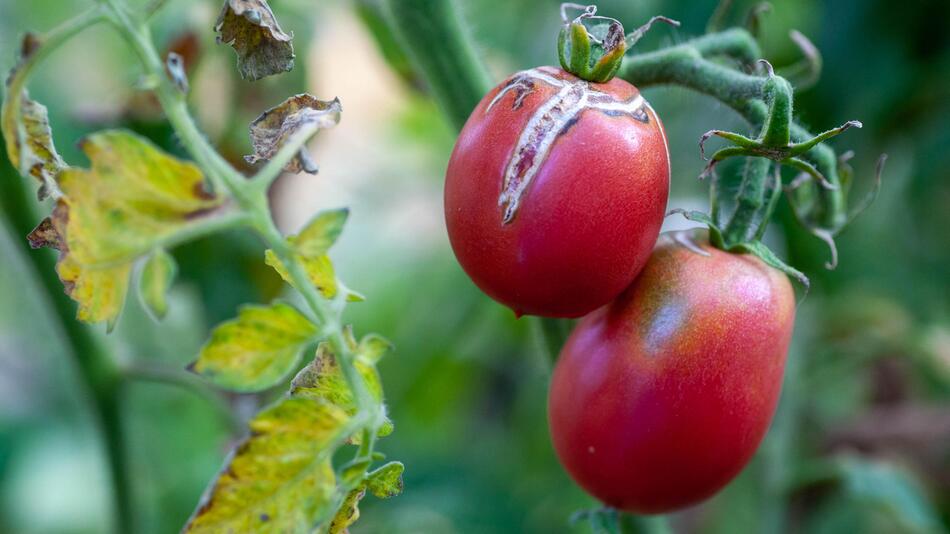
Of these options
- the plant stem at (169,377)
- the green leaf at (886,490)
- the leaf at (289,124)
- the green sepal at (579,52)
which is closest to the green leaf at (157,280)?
the leaf at (289,124)

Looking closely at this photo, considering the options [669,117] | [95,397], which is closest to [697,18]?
[669,117]

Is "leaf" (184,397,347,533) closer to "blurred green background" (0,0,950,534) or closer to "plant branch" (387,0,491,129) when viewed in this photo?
"plant branch" (387,0,491,129)

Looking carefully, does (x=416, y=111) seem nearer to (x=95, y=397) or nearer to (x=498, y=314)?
(x=498, y=314)

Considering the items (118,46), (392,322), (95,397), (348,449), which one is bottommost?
(392,322)

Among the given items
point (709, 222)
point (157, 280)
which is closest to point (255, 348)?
point (157, 280)

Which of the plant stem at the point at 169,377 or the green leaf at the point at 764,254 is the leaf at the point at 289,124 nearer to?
the green leaf at the point at 764,254

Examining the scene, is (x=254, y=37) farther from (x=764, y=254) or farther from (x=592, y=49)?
(x=764, y=254)
